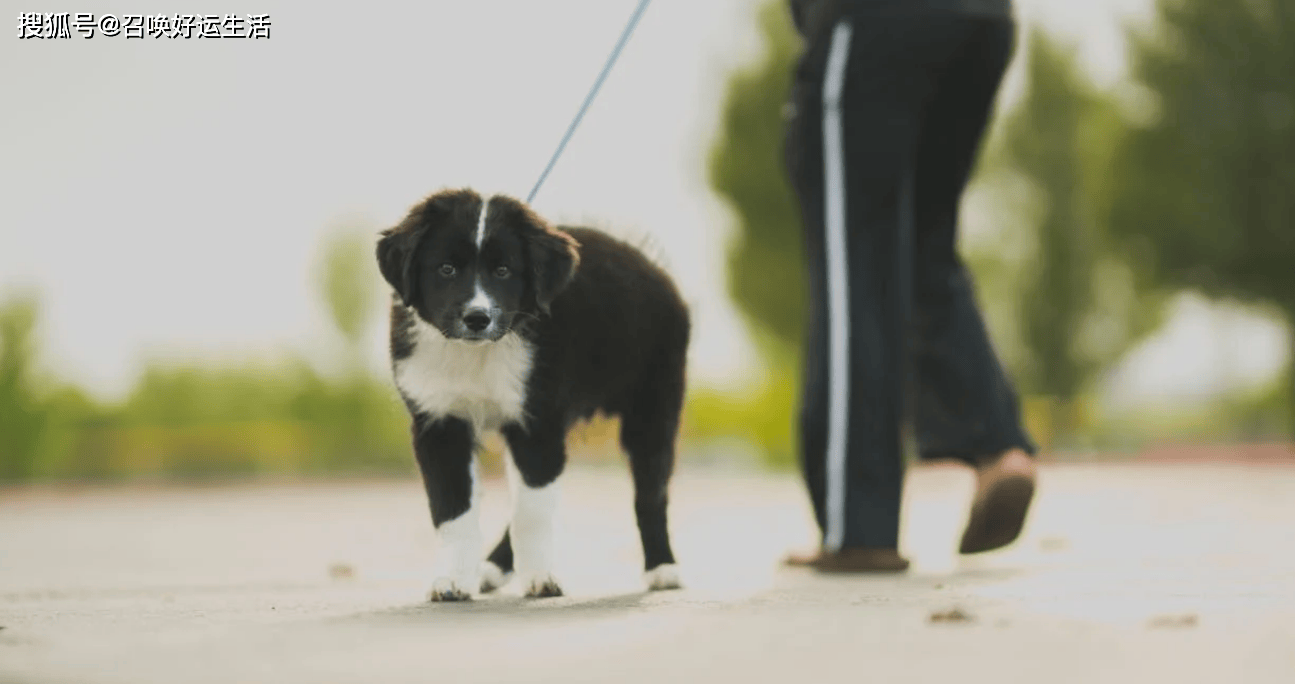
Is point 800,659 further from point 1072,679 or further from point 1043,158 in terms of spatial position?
point 1043,158

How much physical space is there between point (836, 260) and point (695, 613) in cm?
175

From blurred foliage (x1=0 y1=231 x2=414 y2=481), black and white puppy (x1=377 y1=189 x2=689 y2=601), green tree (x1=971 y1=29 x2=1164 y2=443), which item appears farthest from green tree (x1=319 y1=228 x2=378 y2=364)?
black and white puppy (x1=377 y1=189 x2=689 y2=601)

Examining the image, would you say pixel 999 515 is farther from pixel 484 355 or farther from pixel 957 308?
pixel 484 355

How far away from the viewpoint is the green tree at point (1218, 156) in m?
29.2

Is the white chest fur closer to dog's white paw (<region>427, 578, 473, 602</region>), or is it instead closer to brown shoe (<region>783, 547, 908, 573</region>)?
dog's white paw (<region>427, 578, 473, 602</region>)

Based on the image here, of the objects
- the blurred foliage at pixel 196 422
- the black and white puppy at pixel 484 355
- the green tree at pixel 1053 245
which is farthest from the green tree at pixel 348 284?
the black and white puppy at pixel 484 355

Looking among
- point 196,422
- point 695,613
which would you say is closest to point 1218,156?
point 196,422

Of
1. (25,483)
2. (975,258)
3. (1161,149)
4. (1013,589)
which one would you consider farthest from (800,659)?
(975,258)

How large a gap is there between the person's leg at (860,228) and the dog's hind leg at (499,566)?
39.6 inches

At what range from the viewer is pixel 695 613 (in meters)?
3.89

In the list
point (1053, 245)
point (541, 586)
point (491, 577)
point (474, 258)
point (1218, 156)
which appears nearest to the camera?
point (474, 258)

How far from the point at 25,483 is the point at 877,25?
19905mm

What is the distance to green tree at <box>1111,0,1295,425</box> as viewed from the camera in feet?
95.8

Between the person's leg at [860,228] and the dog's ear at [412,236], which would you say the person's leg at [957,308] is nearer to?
the person's leg at [860,228]
